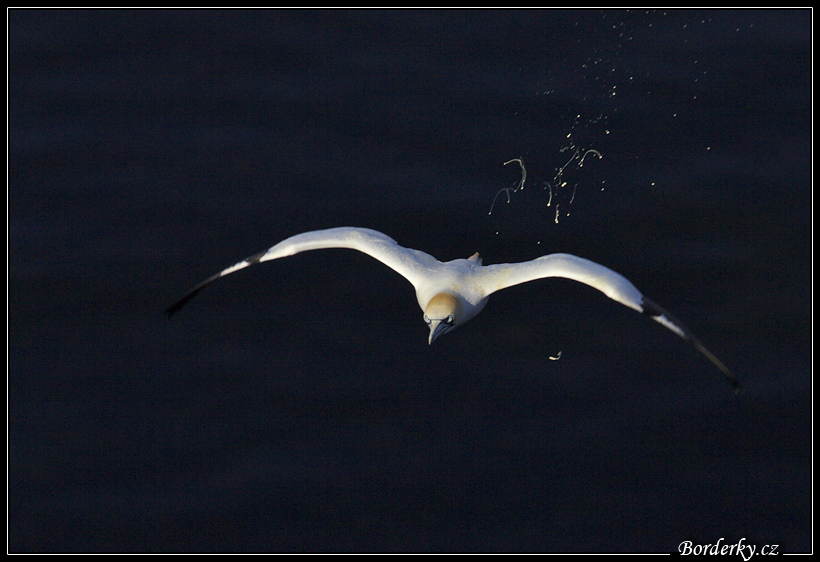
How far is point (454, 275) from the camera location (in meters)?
17.3

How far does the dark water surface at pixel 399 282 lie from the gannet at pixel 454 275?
35.9 inches

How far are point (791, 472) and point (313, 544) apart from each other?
6999mm

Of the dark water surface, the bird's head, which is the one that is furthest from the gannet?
the dark water surface

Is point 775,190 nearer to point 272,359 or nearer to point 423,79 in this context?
point 423,79

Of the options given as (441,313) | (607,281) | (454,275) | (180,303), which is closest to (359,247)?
(454,275)

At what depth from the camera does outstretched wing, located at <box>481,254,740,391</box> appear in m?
16.0

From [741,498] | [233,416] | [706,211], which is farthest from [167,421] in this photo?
[706,211]

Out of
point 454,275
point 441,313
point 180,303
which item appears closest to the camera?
point 441,313

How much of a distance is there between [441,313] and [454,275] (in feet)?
3.37

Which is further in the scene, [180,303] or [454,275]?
[180,303]

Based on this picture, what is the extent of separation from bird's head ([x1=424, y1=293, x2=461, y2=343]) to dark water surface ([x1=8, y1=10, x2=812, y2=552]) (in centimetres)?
94

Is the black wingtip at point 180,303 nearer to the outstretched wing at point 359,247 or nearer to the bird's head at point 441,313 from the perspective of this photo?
the outstretched wing at point 359,247

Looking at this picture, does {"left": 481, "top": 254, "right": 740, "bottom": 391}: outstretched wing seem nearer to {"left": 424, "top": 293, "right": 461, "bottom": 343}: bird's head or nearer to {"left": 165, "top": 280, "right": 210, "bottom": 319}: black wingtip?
{"left": 424, "top": 293, "right": 461, "bottom": 343}: bird's head

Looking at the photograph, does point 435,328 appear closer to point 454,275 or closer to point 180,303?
point 454,275
